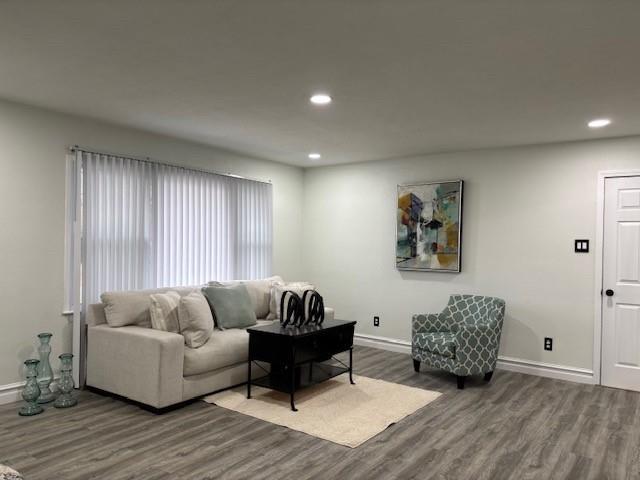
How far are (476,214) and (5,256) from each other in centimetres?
451

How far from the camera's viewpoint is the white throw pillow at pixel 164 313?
391 cm

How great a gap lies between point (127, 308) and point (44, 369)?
0.76m

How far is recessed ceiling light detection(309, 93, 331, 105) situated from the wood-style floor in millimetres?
2396

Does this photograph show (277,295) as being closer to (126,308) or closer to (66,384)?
(126,308)

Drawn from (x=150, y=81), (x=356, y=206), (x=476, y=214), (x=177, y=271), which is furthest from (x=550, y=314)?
(x=150, y=81)

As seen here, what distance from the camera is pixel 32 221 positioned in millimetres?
3842

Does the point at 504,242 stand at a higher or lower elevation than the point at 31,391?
higher

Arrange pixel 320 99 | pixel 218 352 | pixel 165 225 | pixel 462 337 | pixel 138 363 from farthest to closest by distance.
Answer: pixel 165 225 → pixel 462 337 → pixel 218 352 → pixel 138 363 → pixel 320 99

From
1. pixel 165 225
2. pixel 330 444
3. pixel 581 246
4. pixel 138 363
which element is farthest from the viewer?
pixel 165 225

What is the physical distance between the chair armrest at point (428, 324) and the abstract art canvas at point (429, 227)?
0.69 meters

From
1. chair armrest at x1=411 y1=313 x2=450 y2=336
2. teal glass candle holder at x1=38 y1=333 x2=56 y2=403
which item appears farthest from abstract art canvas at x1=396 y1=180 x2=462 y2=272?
teal glass candle holder at x1=38 y1=333 x2=56 y2=403

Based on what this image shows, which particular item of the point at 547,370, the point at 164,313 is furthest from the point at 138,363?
the point at 547,370

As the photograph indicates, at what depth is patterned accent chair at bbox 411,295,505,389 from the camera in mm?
4316

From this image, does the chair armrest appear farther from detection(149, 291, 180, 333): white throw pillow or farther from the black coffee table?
detection(149, 291, 180, 333): white throw pillow
